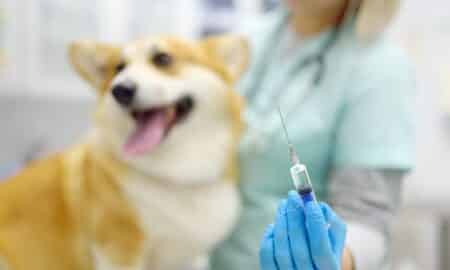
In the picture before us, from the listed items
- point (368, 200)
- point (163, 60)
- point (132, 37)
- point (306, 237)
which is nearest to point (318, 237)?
point (306, 237)

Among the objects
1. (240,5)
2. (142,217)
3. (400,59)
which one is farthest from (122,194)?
(240,5)

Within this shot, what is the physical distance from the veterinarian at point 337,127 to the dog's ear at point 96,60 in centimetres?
21

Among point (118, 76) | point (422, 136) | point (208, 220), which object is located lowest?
point (422, 136)

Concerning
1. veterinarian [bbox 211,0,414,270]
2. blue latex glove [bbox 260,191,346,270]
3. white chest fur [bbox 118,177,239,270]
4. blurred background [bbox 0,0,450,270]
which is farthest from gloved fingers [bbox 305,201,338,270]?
blurred background [bbox 0,0,450,270]

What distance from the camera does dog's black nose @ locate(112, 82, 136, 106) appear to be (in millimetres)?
708

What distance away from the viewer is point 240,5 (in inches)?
63.5

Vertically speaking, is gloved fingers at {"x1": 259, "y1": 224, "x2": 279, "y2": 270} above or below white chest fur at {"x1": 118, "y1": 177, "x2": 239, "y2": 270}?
above

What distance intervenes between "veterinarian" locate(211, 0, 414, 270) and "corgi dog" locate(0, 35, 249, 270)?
1.8 inches

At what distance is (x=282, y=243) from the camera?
1.57 ft

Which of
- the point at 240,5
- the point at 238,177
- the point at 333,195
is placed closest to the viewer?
the point at 333,195

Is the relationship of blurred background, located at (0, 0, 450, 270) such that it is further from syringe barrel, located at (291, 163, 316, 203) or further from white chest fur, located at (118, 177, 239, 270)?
syringe barrel, located at (291, 163, 316, 203)

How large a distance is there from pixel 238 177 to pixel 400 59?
294 mm

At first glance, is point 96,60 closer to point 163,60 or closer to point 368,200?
point 163,60

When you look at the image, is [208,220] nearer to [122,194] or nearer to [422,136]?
[122,194]
